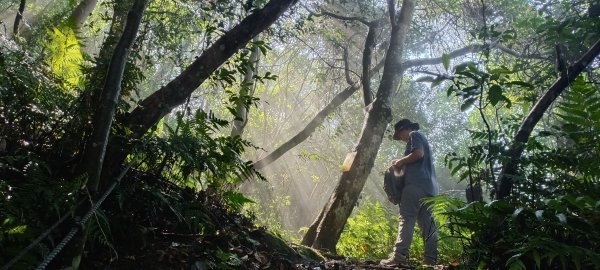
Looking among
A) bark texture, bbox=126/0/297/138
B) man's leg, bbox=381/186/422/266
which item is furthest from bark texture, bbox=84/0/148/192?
man's leg, bbox=381/186/422/266

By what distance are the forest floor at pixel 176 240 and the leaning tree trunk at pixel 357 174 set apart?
1536 millimetres

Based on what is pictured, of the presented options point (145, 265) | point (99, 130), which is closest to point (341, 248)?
point (145, 265)

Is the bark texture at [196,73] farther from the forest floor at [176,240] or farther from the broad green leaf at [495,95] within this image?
the broad green leaf at [495,95]

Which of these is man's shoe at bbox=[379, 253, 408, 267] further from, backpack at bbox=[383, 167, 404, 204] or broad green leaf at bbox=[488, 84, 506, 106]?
broad green leaf at bbox=[488, 84, 506, 106]

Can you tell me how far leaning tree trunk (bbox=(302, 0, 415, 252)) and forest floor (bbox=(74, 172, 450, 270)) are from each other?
1536mm

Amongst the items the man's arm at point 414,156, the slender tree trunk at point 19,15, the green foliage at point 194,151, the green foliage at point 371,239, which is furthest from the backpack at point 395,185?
the slender tree trunk at point 19,15

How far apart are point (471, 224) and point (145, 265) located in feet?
7.24

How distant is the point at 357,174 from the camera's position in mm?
5988

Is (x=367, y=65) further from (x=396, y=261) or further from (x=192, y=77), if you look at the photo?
(x=192, y=77)

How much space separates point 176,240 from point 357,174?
3.26 m

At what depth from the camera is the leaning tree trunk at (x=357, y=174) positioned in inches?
228

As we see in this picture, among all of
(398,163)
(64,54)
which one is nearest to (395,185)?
(398,163)

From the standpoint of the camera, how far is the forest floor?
2855 millimetres

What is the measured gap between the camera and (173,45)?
602 centimetres
